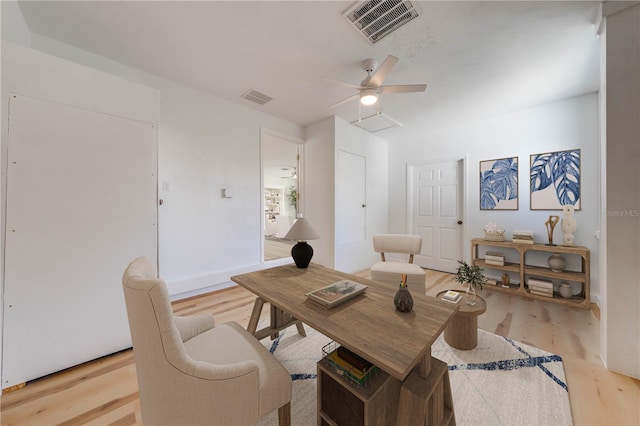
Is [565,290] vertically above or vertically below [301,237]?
below

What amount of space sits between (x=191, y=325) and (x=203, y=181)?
216cm

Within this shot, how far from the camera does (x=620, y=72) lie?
1.59m

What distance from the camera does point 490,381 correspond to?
4.89 ft

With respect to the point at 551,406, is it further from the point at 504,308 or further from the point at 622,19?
the point at 622,19

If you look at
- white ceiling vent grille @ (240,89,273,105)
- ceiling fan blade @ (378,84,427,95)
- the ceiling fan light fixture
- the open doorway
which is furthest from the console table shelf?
white ceiling vent grille @ (240,89,273,105)


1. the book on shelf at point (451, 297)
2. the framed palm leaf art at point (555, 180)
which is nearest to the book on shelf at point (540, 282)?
the framed palm leaf art at point (555, 180)

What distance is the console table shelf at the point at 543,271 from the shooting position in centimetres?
260

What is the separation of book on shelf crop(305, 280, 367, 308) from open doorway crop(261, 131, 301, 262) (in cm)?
255

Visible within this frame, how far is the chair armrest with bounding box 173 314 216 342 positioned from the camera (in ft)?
3.99

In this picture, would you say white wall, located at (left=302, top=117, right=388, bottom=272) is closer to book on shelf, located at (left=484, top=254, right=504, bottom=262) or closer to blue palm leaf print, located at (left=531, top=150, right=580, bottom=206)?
book on shelf, located at (left=484, top=254, right=504, bottom=262)

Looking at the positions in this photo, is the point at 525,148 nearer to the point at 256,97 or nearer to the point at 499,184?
the point at 499,184

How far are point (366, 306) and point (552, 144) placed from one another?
377 centimetres

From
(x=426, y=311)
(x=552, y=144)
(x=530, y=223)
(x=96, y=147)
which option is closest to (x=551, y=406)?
(x=426, y=311)

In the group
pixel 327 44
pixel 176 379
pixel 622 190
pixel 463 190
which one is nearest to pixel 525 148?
pixel 463 190
